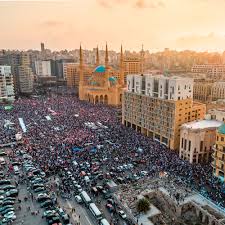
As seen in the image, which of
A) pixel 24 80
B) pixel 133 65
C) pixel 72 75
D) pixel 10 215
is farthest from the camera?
pixel 72 75

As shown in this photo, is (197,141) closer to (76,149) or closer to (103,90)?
(76,149)

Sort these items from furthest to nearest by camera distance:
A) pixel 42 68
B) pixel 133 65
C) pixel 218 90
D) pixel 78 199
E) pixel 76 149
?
1. pixel 42 68
2. pixel 133 65
3. pixel 218 90
4. pixel 76 149
5. pixel 78 199

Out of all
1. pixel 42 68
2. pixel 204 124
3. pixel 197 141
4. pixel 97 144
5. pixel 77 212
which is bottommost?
pixel 77 212

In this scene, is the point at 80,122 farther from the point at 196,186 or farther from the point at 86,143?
the point at 196,186

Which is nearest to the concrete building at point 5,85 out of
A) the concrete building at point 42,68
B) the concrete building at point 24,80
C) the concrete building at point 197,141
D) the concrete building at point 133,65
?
the concrete building at point 24,80

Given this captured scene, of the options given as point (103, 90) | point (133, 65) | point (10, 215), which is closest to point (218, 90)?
point (103, 90)

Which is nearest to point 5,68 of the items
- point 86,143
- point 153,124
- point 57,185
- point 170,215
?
point 86,143

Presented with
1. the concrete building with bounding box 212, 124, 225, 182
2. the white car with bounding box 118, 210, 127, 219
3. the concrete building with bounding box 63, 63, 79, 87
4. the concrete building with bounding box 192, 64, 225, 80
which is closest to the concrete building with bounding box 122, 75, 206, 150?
the concrete building with bounding box 212, 124, 225, 182
